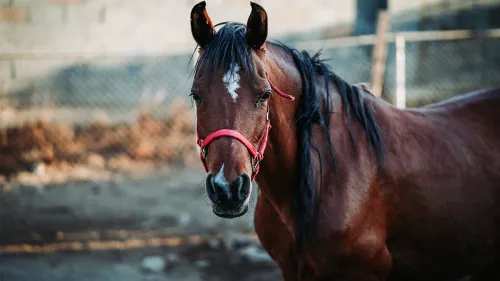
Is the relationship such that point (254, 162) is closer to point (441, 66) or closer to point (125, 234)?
point (125, 234)

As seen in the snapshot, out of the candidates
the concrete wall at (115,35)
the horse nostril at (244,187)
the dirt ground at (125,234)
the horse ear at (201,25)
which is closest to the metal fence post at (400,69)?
the dirt ground at (125,234)

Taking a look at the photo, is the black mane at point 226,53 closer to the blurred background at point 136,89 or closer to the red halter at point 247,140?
the red halter at point 247,140

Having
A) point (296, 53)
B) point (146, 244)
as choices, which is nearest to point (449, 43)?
point (146, 244)

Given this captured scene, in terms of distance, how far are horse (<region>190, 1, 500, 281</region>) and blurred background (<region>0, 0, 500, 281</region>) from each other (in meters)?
2.39

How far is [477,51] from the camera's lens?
8.48 meters

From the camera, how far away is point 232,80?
2.00 metres

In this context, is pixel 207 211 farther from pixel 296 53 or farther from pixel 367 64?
pixel 367 64

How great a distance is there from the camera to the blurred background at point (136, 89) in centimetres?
539

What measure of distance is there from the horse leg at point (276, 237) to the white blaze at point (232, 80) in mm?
816

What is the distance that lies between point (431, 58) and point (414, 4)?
1028mm

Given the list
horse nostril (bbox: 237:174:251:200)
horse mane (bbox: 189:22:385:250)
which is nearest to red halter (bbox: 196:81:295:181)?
horse nostril (bbox: 237:174:251:200)

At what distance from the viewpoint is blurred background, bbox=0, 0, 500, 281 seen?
212 inches

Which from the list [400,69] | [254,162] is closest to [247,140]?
[254,162]

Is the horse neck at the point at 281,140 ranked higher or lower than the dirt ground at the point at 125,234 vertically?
higher
